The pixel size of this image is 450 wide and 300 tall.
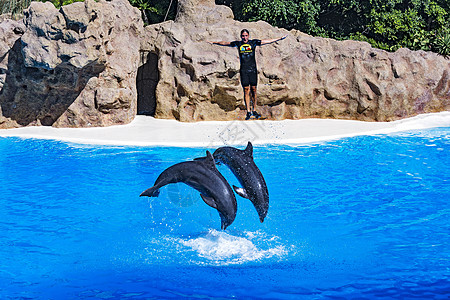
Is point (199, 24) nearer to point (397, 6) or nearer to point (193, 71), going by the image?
point (193, 71)

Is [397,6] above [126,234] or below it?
above

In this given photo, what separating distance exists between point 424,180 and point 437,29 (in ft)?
31.3

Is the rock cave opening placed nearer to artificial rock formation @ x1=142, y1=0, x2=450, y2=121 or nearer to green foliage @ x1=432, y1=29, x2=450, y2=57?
artificial rock formation @ x1=142, y1=0, x2=450, y2=121

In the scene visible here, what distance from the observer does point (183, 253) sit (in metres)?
6.17

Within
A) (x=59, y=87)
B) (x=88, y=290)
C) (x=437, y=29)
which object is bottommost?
(x=88, y=290)

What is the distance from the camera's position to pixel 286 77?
45.2ft

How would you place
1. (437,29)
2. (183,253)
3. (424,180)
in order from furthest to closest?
(437,29) < (424,180) < (183,253)

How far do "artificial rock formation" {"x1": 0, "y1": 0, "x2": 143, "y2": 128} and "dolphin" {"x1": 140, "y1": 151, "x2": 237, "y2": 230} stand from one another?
23.1 ft

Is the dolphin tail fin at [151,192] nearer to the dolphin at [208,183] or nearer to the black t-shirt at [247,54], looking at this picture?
the dolphin at [208,183]

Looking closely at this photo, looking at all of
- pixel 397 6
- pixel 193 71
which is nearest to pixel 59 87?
pixel 193 71

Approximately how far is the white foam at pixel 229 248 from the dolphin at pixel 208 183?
1.74ft

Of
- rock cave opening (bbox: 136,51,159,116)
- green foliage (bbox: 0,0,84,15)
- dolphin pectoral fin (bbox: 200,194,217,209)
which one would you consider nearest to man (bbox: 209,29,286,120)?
rock cave opening (bbox: 136,51,159,116)

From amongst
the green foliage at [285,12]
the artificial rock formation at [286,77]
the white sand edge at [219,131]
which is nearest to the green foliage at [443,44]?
the artificial rock formation at [286,77]

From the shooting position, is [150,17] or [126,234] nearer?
[126,234]
